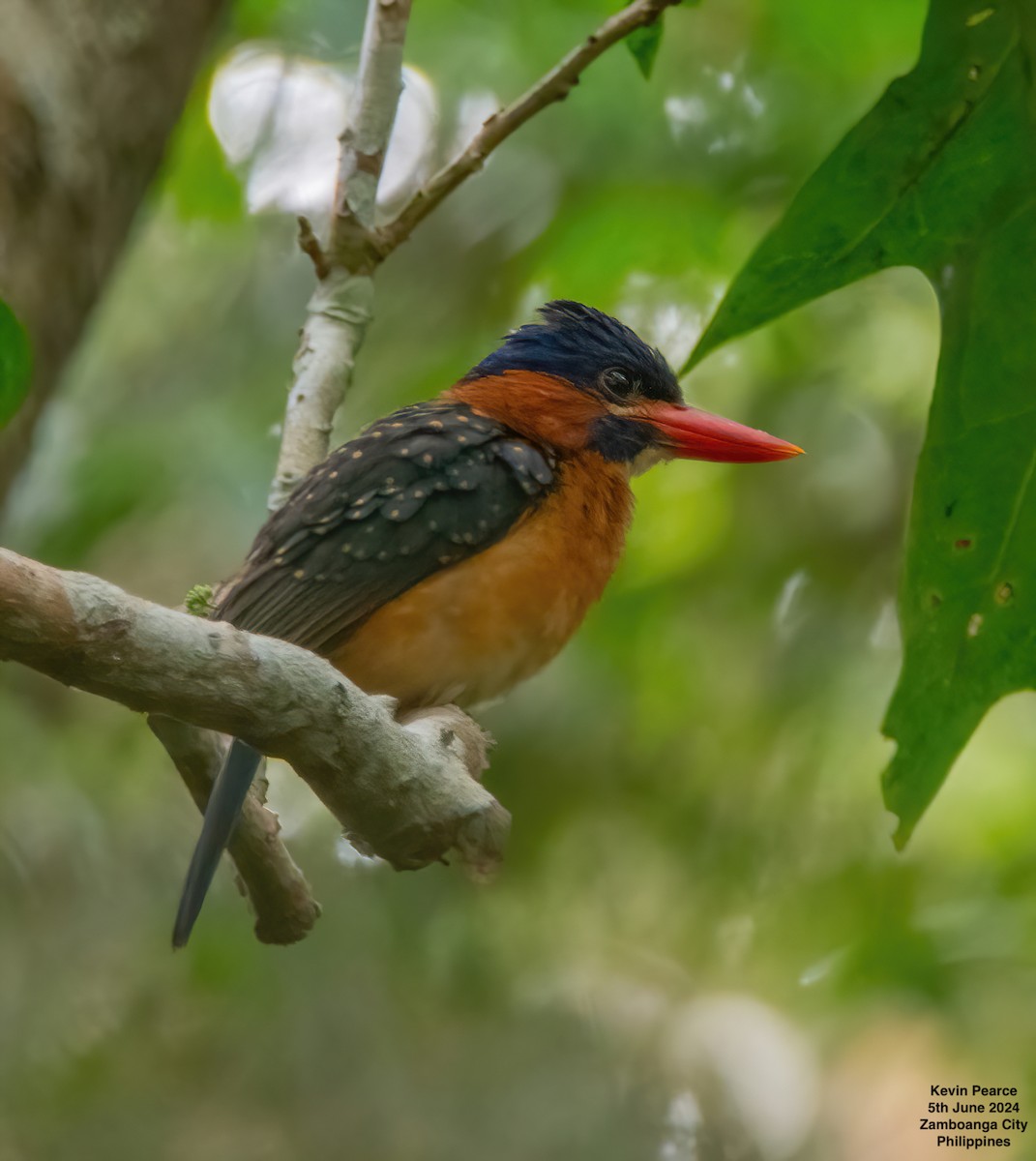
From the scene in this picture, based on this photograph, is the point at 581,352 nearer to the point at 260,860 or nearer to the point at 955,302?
the point at 955,302

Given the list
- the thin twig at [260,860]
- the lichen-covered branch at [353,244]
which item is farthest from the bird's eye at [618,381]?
the thin twig at [260,860]

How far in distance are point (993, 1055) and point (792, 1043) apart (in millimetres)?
696

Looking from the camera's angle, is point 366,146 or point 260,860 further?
point 366,146

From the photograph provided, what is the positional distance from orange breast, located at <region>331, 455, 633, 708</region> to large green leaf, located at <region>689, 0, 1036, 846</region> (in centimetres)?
71

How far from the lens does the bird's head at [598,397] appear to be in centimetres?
299

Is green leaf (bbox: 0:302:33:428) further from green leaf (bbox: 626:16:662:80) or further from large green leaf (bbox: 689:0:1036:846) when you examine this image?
green leaf (bbox: 626:16:662:80)

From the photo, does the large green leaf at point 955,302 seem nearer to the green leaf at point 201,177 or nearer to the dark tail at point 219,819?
the dark tail at point 219,819

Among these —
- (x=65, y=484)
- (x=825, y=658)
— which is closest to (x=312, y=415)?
(x=65, y=484)

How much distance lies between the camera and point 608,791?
195 inches

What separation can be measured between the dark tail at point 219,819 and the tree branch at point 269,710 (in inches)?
4.0

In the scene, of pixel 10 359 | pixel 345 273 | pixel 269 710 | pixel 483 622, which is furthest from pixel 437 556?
pixel 10 359

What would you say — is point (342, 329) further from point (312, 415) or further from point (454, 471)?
point (454, 471)

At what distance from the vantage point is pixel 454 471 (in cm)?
265

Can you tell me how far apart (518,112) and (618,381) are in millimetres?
774
